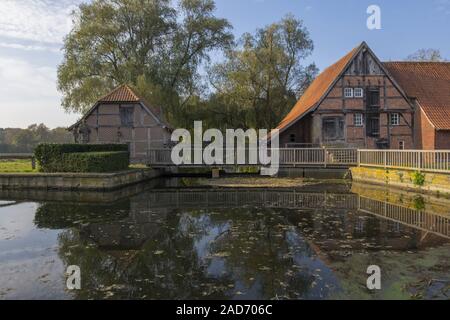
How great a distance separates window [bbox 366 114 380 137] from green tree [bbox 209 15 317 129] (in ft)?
33.8

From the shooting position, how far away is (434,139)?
23344 mm

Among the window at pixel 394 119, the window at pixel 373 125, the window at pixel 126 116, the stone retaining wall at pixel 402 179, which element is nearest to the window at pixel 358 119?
the window at pixel 373 125

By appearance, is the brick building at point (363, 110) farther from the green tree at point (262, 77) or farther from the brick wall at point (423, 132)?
the green tree at point (262, 77)

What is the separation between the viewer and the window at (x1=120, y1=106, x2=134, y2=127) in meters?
25.8

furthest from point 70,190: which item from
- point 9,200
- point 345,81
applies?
point 345,81

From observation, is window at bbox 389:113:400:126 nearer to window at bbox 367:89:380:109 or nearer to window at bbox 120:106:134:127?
window at bbox 367:89:380:109

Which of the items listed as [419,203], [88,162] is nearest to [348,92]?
[419,203]

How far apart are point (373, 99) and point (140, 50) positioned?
19382 mm

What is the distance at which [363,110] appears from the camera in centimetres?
2584

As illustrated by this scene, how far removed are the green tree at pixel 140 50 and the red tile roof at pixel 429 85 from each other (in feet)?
49.9

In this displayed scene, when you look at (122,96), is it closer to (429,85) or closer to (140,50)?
(140,50)

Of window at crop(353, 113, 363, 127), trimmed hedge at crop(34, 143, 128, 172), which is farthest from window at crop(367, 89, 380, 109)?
trimmed hedge at crop(34, 143, 128, 172)

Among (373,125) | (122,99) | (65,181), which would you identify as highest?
(122,99)
